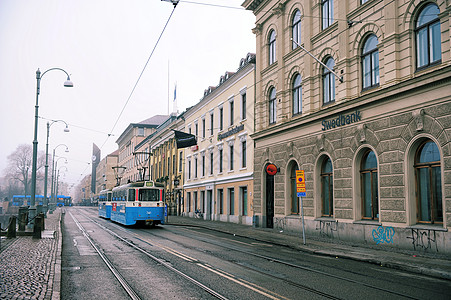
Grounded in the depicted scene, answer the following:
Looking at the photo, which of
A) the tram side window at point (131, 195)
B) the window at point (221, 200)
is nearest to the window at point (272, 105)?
the tram side window at point (131, 195)

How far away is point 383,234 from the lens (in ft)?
57.4

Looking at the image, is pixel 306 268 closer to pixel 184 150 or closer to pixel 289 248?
pixel 289 248

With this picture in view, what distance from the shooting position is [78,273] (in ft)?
37.7

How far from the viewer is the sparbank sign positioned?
19.5 meters

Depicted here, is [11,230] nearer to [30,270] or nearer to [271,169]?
[30,270]

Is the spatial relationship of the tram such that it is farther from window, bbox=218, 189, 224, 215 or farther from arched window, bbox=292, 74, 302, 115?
arched window, bbox=292, 74, 302, 115

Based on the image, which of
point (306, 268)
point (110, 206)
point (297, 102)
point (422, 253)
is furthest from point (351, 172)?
point (110, 206)

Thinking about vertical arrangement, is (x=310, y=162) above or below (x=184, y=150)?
below

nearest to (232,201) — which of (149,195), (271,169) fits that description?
(149,195)

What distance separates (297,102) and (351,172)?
7.04m

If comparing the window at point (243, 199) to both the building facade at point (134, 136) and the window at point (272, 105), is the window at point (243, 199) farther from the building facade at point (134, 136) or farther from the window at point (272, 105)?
the building facade at point (134, 136)

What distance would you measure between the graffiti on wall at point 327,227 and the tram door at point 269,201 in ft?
21.8

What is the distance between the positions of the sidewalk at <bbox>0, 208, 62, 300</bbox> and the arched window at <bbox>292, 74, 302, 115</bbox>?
1480cm

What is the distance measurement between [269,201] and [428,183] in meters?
13.5
